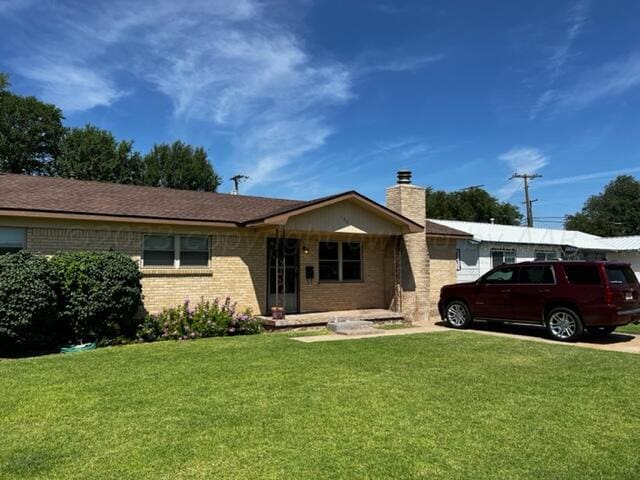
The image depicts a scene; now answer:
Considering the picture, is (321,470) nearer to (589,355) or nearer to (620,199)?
(589,355)

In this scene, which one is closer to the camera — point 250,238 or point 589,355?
point 589,355

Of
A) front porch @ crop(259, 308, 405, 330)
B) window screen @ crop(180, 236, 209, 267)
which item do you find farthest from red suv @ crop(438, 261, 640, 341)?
window screen @ crop(180, 236, 209, 267)

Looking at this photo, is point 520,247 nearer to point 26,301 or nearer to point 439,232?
point 439,232

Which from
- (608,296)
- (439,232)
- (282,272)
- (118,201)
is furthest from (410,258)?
(118,201)

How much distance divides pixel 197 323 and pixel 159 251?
7.20ft

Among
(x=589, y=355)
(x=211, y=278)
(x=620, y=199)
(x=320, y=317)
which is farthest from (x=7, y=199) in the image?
(x=620, y=199)

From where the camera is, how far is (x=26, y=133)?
3869 centimetres

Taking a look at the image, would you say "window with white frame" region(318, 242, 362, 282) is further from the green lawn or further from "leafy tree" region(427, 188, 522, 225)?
"leafy tree" region(427, 188, 522, 225)

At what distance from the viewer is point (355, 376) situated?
8141mm

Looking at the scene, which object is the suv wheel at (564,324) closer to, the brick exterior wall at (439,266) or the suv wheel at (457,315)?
the suv wheel at (457,315)

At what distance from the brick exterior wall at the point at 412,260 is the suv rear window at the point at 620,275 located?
649 centimetres

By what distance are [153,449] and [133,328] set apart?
8.00m

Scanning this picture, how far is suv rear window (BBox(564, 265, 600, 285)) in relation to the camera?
11.9 meters

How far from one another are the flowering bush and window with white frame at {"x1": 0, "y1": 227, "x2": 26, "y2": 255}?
3231 mm
